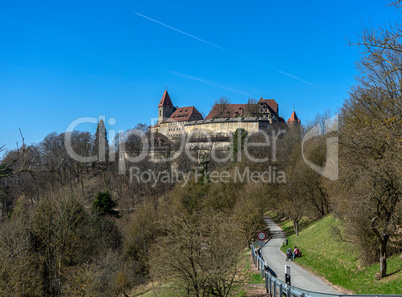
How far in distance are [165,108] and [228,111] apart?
35811 millimetres

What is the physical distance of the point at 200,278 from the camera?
10.7 m

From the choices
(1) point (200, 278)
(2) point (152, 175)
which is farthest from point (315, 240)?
(2) point (152, 175)

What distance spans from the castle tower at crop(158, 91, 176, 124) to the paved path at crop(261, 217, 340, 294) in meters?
102

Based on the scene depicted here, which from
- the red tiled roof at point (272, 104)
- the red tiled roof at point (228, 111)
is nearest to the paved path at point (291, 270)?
the red tiled roof at point (228, 111)

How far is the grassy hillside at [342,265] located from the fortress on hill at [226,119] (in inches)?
2523

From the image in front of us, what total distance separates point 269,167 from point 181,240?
3569 centimetres

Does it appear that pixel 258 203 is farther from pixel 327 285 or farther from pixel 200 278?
pixel 200 278

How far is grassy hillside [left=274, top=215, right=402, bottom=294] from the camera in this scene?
13.6 meters

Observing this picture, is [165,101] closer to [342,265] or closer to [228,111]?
[228,111]

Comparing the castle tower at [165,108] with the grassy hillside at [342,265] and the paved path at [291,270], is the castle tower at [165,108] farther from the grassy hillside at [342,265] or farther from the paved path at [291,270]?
the grassy hillside at [342,265]

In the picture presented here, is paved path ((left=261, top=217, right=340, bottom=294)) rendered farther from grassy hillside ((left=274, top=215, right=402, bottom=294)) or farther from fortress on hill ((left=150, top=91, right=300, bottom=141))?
fortress on hill ((left=150, top=91, right=300, bottom=141))

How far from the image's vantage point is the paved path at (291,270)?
15.3 meters

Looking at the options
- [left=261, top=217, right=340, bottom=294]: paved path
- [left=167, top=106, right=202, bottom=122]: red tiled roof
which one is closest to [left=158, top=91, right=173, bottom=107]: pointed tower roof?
[left=167, top=106, right=202, bottom=122]: red tiled roof

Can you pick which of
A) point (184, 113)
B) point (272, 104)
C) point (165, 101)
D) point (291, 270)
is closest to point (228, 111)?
point (272, 104)
